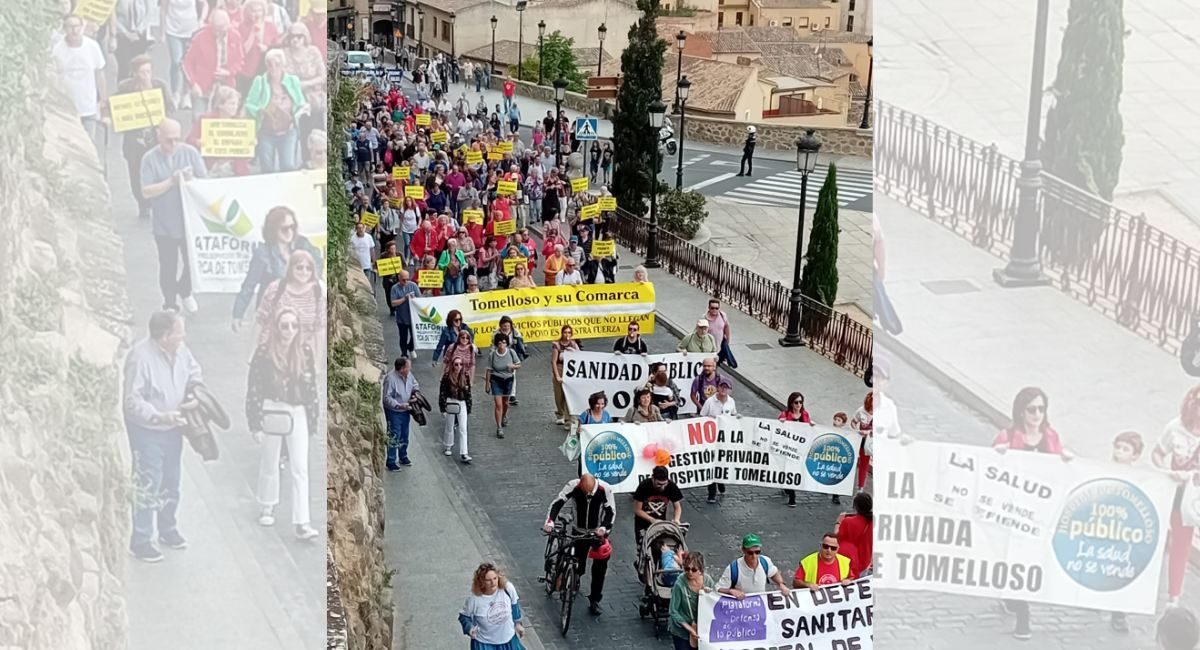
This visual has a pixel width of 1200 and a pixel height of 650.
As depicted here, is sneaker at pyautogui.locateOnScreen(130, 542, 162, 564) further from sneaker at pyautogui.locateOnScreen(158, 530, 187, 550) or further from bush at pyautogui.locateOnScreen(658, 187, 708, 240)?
bush at pyautogui.locateOnScreen(658, 187, 708, 240)

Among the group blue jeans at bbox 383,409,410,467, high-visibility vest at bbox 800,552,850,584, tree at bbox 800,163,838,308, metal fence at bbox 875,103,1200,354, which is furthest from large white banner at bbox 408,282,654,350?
metal fence at bbox 875,103,1200,354

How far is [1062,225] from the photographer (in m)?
5.34

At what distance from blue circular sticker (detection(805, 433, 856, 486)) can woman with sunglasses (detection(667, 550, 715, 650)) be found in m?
3.76

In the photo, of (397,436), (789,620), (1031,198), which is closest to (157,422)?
(1031,198)

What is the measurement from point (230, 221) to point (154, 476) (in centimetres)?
120

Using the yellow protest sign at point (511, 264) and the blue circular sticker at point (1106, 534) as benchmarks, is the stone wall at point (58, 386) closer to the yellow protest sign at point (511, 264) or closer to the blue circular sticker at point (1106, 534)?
the blue circular sticker at point (1106, 534)

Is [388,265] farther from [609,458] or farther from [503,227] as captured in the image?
[609,458]

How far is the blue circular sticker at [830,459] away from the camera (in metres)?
13.6

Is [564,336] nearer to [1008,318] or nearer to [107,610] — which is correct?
[107,610]

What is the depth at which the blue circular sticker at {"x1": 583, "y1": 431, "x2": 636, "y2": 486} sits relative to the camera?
13047mm

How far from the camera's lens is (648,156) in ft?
97.2

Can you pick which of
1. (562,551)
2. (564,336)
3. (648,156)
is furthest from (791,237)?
(562,551)

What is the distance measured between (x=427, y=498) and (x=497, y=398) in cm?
198

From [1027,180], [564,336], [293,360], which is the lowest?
[564,336]
